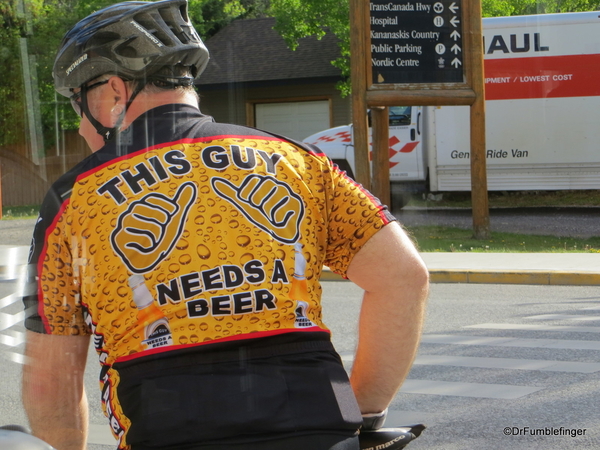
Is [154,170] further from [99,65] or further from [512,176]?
[512,176]

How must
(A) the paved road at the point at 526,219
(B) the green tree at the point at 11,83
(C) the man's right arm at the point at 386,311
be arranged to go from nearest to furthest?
(B) the green tree at the point at 11,83, (C) the man's right arm at the point at 386,311, (A) the paved road at the point at 526,219

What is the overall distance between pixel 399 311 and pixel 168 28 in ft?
2.27

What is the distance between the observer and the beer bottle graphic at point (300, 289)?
1.59 meters

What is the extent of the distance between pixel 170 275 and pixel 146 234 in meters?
0.08

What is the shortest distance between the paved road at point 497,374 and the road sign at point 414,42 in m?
4.87

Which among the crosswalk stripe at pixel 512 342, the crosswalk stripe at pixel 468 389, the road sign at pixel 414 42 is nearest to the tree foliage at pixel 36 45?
the crosswalk stripe at pixel 468 389

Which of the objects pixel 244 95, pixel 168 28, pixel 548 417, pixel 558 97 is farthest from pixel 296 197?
pixel 558 97

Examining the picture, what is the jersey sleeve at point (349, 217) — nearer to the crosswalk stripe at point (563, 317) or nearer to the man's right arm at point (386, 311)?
A: the man's right arm at point (386, 311)

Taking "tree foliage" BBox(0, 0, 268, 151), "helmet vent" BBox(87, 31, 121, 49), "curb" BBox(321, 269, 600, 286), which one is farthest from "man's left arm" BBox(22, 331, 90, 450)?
"curb" BBox(321, 269, 600, 286)

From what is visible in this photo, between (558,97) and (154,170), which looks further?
(558,97)

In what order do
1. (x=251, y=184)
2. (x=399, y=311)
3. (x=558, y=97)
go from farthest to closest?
1. (x=558, y=97)
2. (x=399, y=311)
3. (x=251, y=184)

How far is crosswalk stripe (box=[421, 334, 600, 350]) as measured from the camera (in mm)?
6418

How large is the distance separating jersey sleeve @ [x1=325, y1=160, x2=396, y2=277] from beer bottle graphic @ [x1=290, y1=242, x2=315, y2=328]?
0.13 m

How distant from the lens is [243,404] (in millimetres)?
1459
